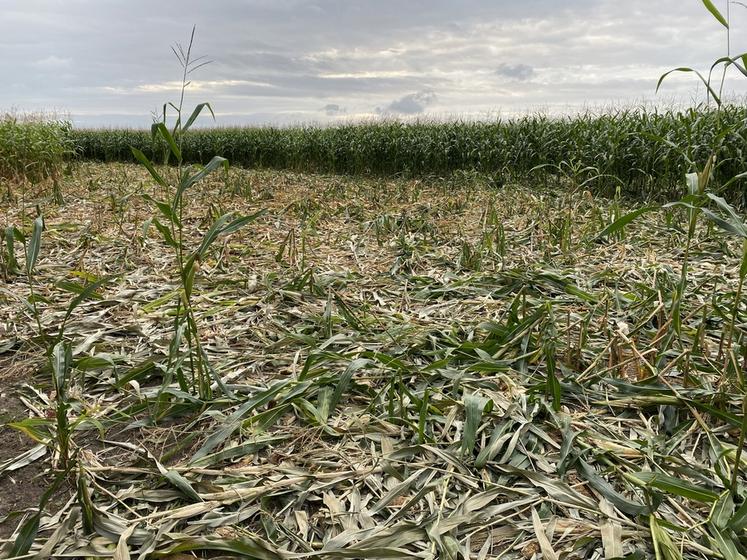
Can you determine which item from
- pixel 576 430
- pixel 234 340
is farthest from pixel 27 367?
pixel 576 430

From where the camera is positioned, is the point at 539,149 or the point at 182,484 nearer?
the point at 182,484

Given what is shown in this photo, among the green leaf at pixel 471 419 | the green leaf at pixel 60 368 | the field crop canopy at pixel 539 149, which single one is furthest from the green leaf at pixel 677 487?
the field crop canopy at pixel 539 149

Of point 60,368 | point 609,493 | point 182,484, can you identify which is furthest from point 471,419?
point 60,368

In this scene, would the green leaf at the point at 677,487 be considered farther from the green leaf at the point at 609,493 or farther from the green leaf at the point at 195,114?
the green leaf at the point at 195,114

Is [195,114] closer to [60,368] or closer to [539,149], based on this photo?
[60,368]

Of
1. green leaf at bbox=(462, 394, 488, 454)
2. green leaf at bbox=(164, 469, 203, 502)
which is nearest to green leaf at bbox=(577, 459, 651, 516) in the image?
green leaf at bbox=(462, 394, 488, 454)

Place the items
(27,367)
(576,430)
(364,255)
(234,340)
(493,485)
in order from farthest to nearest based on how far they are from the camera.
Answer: (364,255)
(234,340)
(27,367)
(576,430)
(493,485)

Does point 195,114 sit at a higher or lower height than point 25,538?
higher

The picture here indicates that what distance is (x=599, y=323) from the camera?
2.67m

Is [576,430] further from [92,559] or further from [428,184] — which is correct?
[428,184]

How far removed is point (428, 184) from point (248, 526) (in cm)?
834

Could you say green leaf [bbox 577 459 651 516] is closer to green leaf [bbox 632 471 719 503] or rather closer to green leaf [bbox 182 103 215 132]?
→ green leaf [bbox 632 471 719 503]

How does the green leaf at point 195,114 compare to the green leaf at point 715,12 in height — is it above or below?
below

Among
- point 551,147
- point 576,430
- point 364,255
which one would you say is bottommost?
point 576,430
